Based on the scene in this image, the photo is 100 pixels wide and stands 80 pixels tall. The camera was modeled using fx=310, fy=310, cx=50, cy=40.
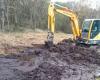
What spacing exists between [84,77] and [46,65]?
2.41 m

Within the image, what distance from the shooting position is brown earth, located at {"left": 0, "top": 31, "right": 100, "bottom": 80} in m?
12.4

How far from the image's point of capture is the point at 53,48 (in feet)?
66.1

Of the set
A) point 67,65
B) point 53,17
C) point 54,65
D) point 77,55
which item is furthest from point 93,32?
point 54,65

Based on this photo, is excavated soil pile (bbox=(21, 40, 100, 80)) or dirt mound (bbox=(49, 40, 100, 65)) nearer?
excavated soil pile (bbox=(21, 40, 100, 80))

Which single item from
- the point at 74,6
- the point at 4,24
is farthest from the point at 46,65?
the point at 74,6

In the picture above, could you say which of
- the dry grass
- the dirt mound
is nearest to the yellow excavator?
the dirt mound

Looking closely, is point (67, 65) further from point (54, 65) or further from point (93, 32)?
point (93, 32)

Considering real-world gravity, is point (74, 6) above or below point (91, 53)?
above

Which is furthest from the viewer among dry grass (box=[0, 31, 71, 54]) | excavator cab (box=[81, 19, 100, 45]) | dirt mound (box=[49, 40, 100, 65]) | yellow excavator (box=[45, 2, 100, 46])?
excavator cab (box=[81, 19, 100, 45])

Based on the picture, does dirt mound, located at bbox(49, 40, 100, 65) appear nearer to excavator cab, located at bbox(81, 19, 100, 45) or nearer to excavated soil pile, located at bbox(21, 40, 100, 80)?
excavated soil pile, located at bbox(21, 40, 100, 80)

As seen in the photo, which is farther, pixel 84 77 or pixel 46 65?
pixel 46 65

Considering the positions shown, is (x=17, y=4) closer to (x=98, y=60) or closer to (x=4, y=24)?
(x=4, y=24)

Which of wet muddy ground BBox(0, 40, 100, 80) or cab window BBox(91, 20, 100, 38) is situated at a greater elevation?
cab window BBox(91, 20, 100, 38)

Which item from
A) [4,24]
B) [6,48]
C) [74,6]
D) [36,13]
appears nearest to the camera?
[6,48]
